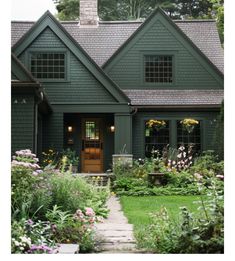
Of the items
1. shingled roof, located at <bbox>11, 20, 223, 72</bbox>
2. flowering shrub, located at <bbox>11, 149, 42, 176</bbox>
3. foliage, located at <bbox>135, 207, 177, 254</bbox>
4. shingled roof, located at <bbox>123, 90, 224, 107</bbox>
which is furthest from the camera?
shingled roof, located at <bbox>11, 20, 223, 72</bbox>

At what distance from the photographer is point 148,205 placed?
9.62m

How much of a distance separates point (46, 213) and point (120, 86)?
11.2m

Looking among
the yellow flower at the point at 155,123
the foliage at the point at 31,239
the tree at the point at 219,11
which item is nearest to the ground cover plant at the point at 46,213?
the foliage at the point at 31,239

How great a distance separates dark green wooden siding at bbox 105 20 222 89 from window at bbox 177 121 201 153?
1634mm

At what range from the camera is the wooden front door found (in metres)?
16.7

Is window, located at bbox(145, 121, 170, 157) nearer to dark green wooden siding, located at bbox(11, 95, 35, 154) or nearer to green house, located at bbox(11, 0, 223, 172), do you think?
green house, located at bbox(11, 0, 223, 172)

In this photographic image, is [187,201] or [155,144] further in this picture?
[155,144]

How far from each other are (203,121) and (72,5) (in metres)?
16.6

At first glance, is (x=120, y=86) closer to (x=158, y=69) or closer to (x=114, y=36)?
(x=158, y=69)

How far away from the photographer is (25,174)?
6.52m

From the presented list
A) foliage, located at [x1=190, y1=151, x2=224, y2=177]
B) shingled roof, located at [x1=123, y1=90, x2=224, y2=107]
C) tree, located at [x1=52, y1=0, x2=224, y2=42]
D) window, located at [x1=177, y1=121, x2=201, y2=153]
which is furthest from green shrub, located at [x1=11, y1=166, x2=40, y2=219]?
tree, located at [x1=52, y1=0, x2=224, y2=42]
